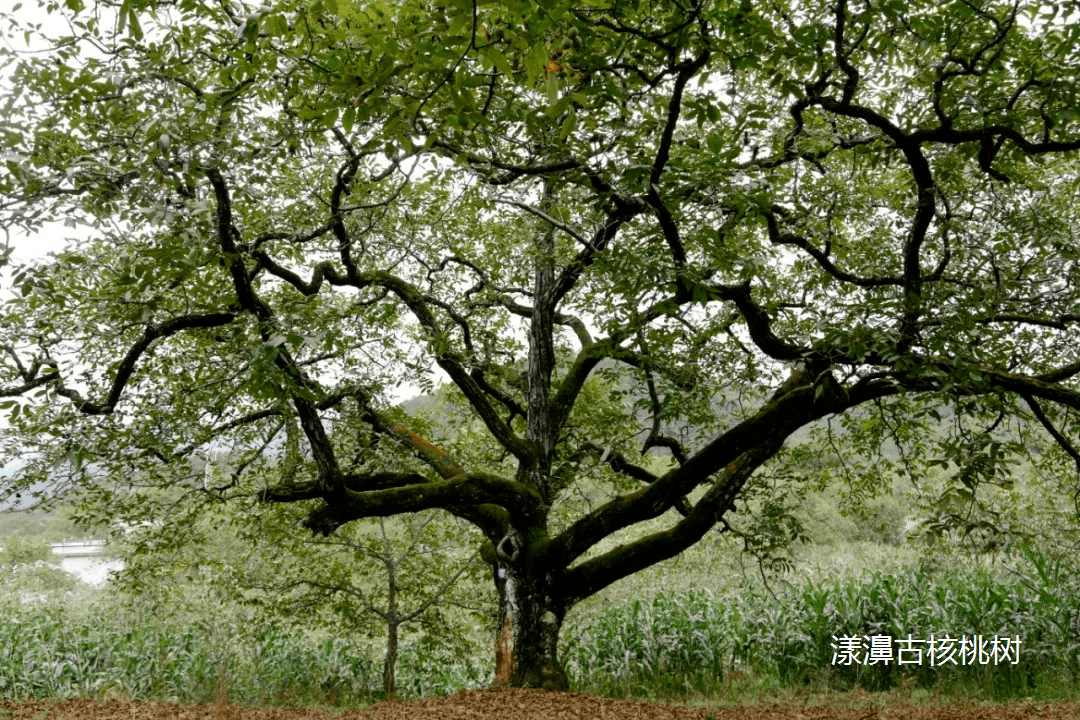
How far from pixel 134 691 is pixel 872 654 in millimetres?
9480

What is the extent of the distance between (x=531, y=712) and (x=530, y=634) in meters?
1.93

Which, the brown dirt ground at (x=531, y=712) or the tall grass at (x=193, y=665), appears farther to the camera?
the tall grass at (x=193, y=665)

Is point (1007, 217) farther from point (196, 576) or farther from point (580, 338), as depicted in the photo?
point (196, 576)

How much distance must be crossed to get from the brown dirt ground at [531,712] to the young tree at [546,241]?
4.36 feet

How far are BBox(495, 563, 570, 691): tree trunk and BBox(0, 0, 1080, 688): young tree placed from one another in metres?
0.04

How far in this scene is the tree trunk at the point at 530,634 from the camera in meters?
7.05

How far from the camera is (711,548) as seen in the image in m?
19.8

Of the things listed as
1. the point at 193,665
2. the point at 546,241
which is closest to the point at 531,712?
the point at 546,241

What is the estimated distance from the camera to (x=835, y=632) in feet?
27.8

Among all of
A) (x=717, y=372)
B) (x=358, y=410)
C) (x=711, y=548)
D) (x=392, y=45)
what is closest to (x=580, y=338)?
(x=717, y=372)

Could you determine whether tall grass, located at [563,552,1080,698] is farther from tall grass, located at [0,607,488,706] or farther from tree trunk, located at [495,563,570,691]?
tall grass, located at [0,607,488,706]

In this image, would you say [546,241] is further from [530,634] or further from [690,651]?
[690,651]

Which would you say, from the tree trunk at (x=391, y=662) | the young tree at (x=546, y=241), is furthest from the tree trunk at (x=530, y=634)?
the tree trunk at (x=391, y=662)

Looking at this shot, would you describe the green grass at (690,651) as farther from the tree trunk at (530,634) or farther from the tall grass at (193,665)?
the tree trunk at (530,634)
